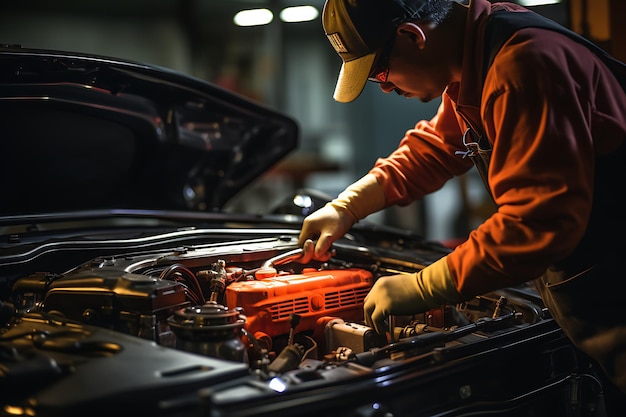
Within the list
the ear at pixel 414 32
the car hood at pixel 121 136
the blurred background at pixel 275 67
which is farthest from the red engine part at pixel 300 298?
the blurred background at pixel 275 67

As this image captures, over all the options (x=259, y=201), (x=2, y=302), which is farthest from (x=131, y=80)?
(x=259, y=201)

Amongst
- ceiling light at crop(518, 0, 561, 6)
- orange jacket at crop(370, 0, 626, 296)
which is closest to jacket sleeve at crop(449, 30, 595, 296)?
orange jacket at crop(370, 0, 626, 296)

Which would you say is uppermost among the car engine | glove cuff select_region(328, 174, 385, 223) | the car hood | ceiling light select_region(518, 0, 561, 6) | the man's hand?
ceiling light select_region(518, 0, 561, 6)

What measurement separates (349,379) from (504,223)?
0.45 m

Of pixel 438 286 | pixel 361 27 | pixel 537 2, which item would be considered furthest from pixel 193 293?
pixel 537 2

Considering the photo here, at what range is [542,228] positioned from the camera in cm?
135

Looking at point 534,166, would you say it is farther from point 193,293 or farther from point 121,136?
point 121,136

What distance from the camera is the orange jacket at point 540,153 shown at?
134 centimetres

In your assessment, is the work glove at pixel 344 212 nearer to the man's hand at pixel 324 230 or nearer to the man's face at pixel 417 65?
the man's hand at pixel 324 230

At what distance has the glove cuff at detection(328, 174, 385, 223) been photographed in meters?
2.15

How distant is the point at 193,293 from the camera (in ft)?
6.14

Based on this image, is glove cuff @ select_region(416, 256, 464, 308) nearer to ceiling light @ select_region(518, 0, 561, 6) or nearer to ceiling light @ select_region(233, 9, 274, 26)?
ceiling light @ select_region(518, 0, 561, 6)

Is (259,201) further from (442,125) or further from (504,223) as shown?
(504,223)

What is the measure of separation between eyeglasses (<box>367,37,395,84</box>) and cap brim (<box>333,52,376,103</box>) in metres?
0.02
